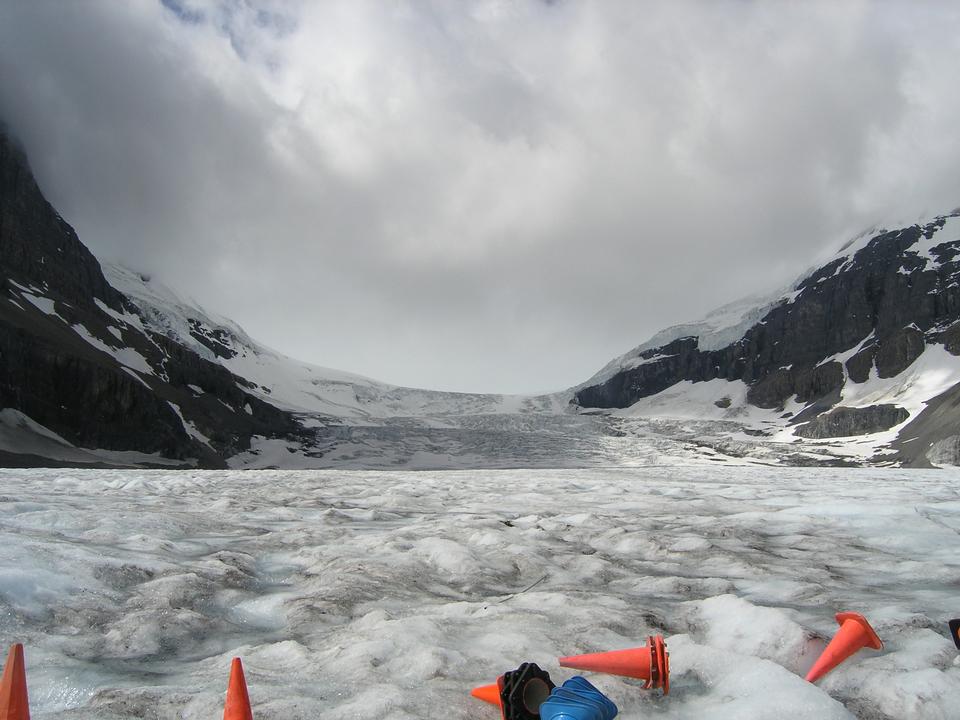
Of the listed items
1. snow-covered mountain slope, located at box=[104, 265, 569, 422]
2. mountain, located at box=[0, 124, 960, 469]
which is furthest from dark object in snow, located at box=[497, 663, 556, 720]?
snow-covered mountain slope, located at box=[104, 265, 569, 422]

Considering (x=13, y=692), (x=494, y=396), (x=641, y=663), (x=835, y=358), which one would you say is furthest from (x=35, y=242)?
(x=835, y=358)

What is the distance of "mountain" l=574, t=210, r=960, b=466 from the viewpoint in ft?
278

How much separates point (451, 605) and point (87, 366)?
62.0m

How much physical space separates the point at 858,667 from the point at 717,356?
151 metres

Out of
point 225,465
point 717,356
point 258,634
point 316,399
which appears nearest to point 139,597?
point 258,634

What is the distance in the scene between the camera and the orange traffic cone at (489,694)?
2.35m

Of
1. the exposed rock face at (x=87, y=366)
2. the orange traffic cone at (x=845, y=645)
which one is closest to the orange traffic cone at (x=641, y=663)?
the orange traffic cone at (x=845, y=645)

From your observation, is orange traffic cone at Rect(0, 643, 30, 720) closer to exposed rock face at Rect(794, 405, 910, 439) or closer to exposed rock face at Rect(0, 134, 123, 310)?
exposed rock face at Rect(0, 134, 123, 310)

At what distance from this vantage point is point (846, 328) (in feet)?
391

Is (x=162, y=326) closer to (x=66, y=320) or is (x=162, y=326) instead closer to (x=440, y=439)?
(x=66, y=320)

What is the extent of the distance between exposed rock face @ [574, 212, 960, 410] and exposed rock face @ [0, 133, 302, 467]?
102 meters

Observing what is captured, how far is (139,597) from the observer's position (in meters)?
3.72

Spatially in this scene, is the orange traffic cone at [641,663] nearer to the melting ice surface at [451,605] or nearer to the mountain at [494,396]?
the melting ice surface at [451,605]

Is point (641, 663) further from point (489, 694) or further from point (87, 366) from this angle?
point (87, 366)
